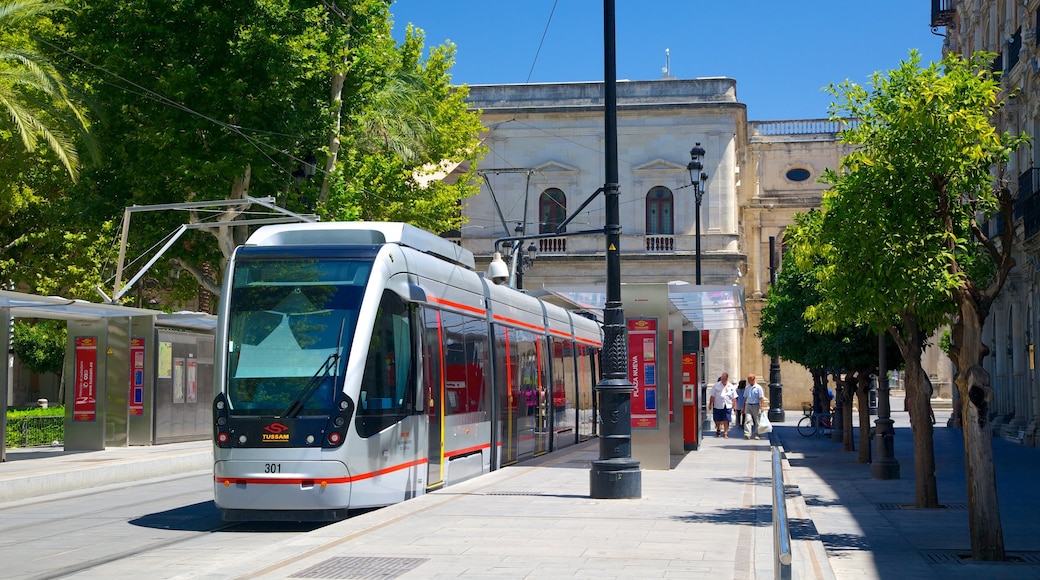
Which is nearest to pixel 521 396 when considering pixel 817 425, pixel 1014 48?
pixel 1014 48

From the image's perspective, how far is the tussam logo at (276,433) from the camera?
44.3 ft

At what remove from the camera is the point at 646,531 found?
12.0m

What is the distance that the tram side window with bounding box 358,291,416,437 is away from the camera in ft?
45.8

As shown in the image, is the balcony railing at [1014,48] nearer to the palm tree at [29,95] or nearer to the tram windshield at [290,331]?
the palm tree at [29,95]

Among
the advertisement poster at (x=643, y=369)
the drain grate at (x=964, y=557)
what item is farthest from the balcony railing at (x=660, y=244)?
the drain grate at (x=964, y=557)

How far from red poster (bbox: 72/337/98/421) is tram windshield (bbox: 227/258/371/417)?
510 inches

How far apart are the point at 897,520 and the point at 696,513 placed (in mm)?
3526

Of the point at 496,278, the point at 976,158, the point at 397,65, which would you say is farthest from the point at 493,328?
the point at 397,65

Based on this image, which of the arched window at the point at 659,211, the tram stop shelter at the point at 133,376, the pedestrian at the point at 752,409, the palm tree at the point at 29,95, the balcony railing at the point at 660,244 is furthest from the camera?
the arched window at the point at 659,211

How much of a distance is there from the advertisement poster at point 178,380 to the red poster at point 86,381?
7.51 feet

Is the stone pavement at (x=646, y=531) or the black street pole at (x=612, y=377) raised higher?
the black street pole at (x=612, y=377)

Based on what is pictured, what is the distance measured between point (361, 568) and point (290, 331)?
15.4ft

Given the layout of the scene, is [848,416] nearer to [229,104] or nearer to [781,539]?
[229,104]

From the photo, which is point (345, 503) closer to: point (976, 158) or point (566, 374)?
point (976, 158)
